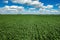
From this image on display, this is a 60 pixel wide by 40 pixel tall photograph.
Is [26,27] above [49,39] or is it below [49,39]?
above

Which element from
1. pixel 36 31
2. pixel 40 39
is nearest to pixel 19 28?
pixel 36 31

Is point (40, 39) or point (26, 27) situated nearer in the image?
point (40, 39)

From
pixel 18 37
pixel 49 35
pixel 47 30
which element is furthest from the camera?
pixel 47 30

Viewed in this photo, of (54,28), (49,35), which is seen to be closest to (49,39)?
(49,35)

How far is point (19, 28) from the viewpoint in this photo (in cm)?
1371

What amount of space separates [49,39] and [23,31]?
2527mm

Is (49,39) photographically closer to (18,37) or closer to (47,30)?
(47,30)

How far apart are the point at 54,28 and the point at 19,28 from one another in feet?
12.2

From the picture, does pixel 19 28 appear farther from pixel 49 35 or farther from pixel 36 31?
pixel 49 35

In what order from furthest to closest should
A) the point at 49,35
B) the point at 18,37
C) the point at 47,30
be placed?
the point at 47,30, the point at 49,35, the point at 18,37

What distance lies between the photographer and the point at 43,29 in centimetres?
1396

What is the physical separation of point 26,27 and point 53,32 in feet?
9.04

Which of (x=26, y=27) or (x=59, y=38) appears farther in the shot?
(x=26, y=27)

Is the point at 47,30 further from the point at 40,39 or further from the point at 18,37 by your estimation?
the point at 18,37
